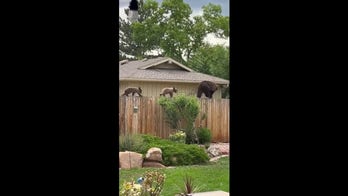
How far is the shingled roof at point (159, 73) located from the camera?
8.95 metres

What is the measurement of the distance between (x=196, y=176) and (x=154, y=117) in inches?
66.1

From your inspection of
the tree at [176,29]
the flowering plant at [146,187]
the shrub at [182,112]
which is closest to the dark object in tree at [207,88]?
the tree at [176,29]

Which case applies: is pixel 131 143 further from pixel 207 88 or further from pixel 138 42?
pixel 138 42

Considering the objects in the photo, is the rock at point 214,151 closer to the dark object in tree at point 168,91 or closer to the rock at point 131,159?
the rock at point 131,159

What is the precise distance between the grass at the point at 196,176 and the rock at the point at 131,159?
0.10 m

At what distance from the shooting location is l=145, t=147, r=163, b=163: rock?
21.9 feet

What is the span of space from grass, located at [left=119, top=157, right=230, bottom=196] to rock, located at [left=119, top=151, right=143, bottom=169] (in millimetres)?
101

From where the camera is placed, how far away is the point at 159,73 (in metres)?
9.43
